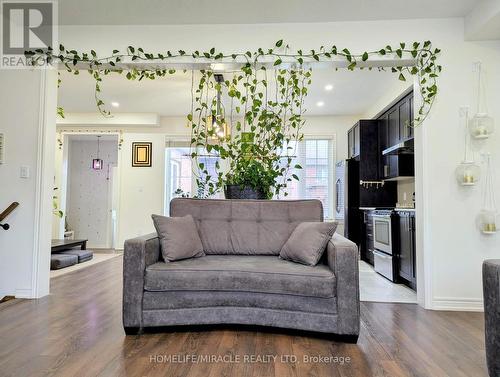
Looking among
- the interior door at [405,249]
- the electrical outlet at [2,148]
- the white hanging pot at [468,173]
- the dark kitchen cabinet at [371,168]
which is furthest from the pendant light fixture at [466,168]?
the electrical outlet at [2,148]

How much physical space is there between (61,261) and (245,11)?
411 centimetres

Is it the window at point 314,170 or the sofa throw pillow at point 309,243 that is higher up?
the window at point 314,170

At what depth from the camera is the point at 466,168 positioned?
2.81m

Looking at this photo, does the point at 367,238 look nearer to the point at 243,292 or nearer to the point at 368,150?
the point at 368,150

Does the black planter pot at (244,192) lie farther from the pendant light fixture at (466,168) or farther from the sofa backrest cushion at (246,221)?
the pendant light fixture at (466,168)

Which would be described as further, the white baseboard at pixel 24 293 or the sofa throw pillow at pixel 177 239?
the white baseboard at pixel 24 293

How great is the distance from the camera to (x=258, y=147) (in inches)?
124

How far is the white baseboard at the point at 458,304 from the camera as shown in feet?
9.05

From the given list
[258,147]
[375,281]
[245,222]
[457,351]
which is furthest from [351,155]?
[457,351]

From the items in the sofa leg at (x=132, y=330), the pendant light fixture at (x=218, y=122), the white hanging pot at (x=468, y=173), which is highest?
the pendant light fixture at (x=218, y=122)

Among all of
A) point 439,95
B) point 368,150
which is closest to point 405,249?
point 439,95

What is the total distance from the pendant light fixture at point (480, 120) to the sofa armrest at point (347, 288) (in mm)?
1814

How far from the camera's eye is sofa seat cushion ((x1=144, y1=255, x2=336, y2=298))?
2.05 m

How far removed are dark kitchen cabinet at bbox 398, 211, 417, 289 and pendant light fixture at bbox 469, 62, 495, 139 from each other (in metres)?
0.99
